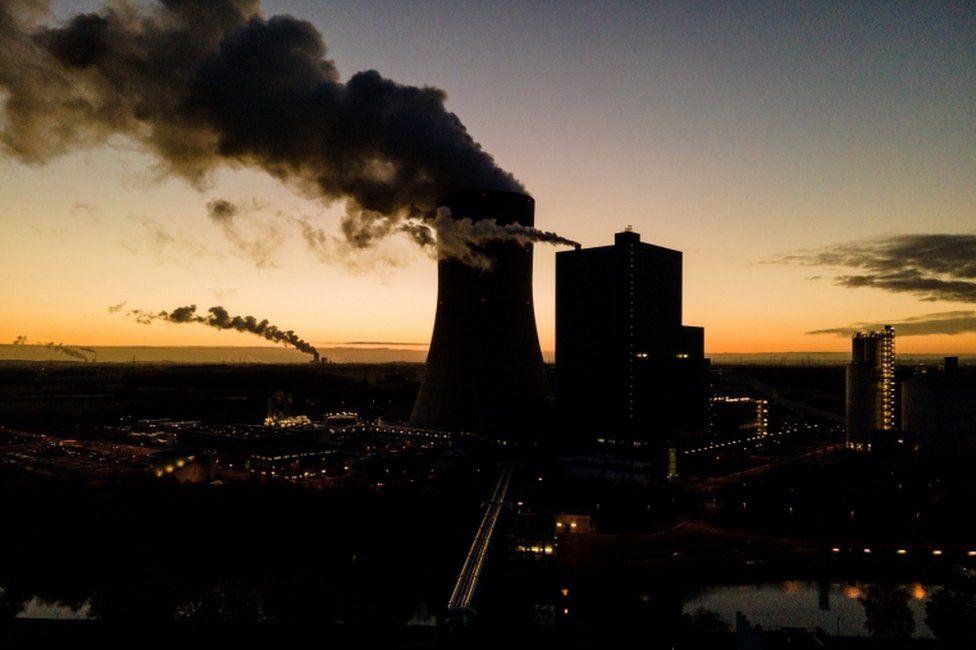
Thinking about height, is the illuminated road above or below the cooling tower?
below

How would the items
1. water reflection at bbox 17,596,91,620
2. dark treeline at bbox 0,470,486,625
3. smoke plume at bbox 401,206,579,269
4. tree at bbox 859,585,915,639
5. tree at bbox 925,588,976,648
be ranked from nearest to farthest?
tree at bbox 925,588,976,648
tree at bbox 859,585,915,639
dark treeline at bbox 0,470,486,625
water reflection at bbox 17,596,91,620
smoke plume at bbox 401,206,579,269

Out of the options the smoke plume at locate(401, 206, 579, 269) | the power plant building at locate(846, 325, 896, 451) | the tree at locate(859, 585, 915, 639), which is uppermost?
the smoke plume at locate(401, 206, 579, 269)

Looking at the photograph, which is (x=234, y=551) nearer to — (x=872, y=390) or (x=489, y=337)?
(x=489, y=337)

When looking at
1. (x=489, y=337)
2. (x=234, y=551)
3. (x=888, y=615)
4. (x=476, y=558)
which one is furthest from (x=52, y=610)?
(x=489, y=337)

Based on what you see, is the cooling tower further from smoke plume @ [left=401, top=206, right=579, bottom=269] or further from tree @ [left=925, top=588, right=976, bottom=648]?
tree @ [left=925, top=588, right=976, bottom=648]

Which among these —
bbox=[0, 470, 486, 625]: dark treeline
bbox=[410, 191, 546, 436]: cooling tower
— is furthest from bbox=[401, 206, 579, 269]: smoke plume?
bbox=[0, 470, 486, 625]: dark treeline

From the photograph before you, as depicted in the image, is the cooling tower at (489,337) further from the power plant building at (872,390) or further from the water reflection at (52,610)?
the power plant building at (872,390)

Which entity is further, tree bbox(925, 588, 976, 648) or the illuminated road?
the illuminated road

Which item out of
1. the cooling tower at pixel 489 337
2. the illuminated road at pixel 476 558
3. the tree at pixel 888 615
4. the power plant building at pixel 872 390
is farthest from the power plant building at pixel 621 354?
the tree at pixel 888 615
